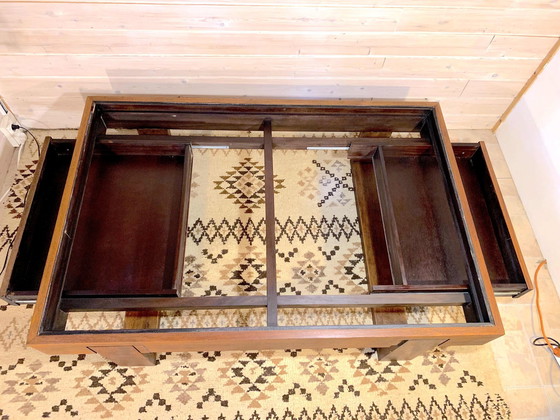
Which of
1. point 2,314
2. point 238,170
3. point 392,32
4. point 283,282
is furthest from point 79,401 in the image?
point 392,32

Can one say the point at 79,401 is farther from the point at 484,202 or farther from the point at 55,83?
the point at 484,202

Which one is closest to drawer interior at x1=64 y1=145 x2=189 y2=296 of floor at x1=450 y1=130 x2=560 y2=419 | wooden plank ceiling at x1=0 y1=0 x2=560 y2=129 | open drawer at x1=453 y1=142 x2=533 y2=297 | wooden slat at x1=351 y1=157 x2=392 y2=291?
wooden plank ceiling at x1=0 y1=0 x2=560 y2=129

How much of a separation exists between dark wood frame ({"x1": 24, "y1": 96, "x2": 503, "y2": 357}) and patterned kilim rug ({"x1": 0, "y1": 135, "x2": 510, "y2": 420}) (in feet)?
1.06

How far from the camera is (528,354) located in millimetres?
1708

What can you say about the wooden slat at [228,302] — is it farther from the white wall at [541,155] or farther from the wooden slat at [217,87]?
the wooden slat at [217,87]

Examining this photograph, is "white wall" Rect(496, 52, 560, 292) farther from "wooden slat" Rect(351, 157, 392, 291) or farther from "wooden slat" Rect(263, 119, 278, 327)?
"wooden slat" Rect(263, 119, 278, 327)

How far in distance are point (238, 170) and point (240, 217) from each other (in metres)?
0.27

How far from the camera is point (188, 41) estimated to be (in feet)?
5.09

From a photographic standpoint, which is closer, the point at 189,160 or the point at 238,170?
the point at 189,160

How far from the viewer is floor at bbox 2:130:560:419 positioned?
1.61 m

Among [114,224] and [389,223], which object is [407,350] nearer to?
[389,223]

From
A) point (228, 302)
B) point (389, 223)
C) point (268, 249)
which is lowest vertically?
point (228, 302)

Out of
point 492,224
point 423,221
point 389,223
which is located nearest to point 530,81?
point 492,224

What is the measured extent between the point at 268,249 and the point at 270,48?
2.76ft
